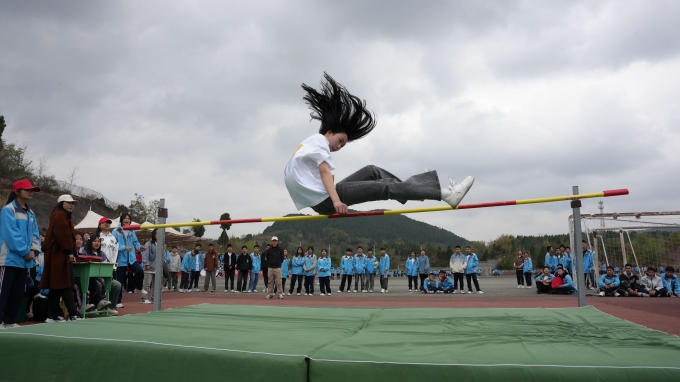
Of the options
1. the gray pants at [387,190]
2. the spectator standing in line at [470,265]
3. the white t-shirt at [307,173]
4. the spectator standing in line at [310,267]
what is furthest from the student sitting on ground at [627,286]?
the white t-shirt at [307,173]

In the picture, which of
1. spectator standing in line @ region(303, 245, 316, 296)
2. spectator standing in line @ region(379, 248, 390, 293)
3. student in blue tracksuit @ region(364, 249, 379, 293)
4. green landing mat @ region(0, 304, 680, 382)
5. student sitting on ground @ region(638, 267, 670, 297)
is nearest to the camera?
green landing mat @ region(0, 304, 680, 382)

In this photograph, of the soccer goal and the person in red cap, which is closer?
the person in red cap

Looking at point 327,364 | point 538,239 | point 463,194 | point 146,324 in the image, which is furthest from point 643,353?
point 538,239

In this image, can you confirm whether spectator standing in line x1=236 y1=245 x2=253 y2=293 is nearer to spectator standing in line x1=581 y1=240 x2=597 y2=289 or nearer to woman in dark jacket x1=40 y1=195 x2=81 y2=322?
woman in dark jacket x1=40 y1=195 x2=81 y2=322

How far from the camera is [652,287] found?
12695mm

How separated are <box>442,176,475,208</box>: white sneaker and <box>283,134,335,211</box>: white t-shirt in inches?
42.3

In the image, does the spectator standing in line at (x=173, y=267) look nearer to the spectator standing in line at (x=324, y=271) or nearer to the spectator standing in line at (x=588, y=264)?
the spectator standing in line at (x=324, y=271)

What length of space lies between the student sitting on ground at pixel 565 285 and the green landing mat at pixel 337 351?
429 inches

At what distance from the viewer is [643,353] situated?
2295mm

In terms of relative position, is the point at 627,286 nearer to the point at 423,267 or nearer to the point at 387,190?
the point at 423,267

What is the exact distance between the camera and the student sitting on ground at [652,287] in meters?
12.5

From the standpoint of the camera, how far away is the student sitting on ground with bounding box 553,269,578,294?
13.4m

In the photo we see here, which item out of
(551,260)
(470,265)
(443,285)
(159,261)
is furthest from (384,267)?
(159,261)

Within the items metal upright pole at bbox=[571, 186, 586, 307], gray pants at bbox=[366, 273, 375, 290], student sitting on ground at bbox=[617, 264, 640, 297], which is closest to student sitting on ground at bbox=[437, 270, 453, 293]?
gray pants at bbox=[366, 273, 375, 290]
